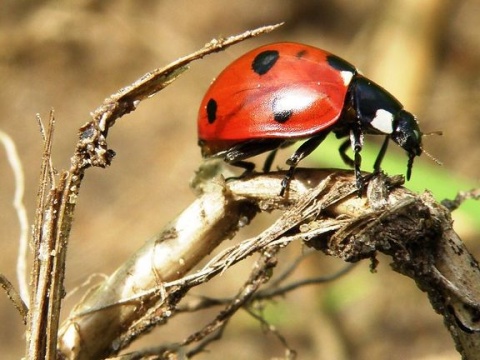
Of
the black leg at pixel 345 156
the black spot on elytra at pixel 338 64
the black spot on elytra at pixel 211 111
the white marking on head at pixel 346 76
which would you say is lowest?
the black leg at pixel 345 156

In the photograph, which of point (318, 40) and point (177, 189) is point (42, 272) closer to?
point (177, 189)

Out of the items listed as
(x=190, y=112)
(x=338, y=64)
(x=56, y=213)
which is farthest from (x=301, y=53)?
(x=190, y=112)

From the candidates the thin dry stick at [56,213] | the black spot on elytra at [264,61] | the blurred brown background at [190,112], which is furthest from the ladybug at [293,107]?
the blurred brown background at [190,112]

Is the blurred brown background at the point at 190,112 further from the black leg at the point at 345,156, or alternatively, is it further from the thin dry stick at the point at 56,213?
the thin dry stick at the point at 56,213

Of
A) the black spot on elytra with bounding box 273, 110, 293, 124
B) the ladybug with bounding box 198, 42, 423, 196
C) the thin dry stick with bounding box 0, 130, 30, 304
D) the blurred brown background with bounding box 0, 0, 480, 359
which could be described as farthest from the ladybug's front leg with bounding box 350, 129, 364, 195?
the blurred brown background with bounding box 0, 0, 480, 359

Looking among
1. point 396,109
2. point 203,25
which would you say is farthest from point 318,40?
point 396,109

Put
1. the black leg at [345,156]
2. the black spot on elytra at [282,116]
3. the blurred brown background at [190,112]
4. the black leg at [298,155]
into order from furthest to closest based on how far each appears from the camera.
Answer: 1. the blurred brown background at [190,112]
2. the black leg at [345,156]
3. the black spot on elytra at [282,116]
4. the black leg at [298,155]

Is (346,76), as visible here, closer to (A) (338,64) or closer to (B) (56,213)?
(A) (338,64)
